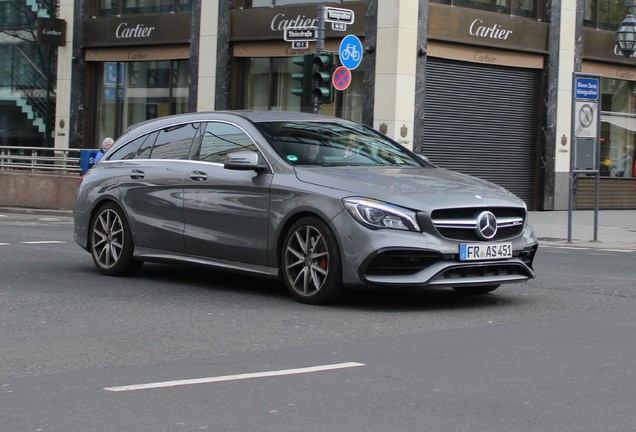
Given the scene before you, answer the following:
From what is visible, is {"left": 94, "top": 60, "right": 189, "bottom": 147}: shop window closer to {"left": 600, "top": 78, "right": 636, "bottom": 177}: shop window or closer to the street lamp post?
{"left": 600, "top": 78, "right": 636, "bottom": 177}: shop window

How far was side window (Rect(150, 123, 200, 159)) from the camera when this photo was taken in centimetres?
1125

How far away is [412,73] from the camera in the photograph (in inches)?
1093

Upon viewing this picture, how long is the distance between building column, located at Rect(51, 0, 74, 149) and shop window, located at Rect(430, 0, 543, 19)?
12.6 metres

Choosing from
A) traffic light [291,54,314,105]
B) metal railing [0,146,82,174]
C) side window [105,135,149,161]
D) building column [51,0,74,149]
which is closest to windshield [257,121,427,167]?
side window [105,135,149,161]

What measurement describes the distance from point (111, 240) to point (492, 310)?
406 cm

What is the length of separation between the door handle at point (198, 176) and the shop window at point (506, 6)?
18.7 m

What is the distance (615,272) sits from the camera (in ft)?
44.2

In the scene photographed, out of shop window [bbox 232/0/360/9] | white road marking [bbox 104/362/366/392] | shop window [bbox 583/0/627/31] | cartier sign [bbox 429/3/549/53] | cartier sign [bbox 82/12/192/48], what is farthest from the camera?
cartier sign [bbox 82/12/192/48]

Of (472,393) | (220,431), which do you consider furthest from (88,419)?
(472,393)

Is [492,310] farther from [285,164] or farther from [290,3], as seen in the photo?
[290,3]

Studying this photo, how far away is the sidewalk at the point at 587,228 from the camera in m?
19.3

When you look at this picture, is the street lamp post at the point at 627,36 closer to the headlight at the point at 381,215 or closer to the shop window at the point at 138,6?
the shop window at the point at 138,6

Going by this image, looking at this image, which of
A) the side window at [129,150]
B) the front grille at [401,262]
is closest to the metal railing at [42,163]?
the side window at [129,150]

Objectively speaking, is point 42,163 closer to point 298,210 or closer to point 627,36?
point 627,36
